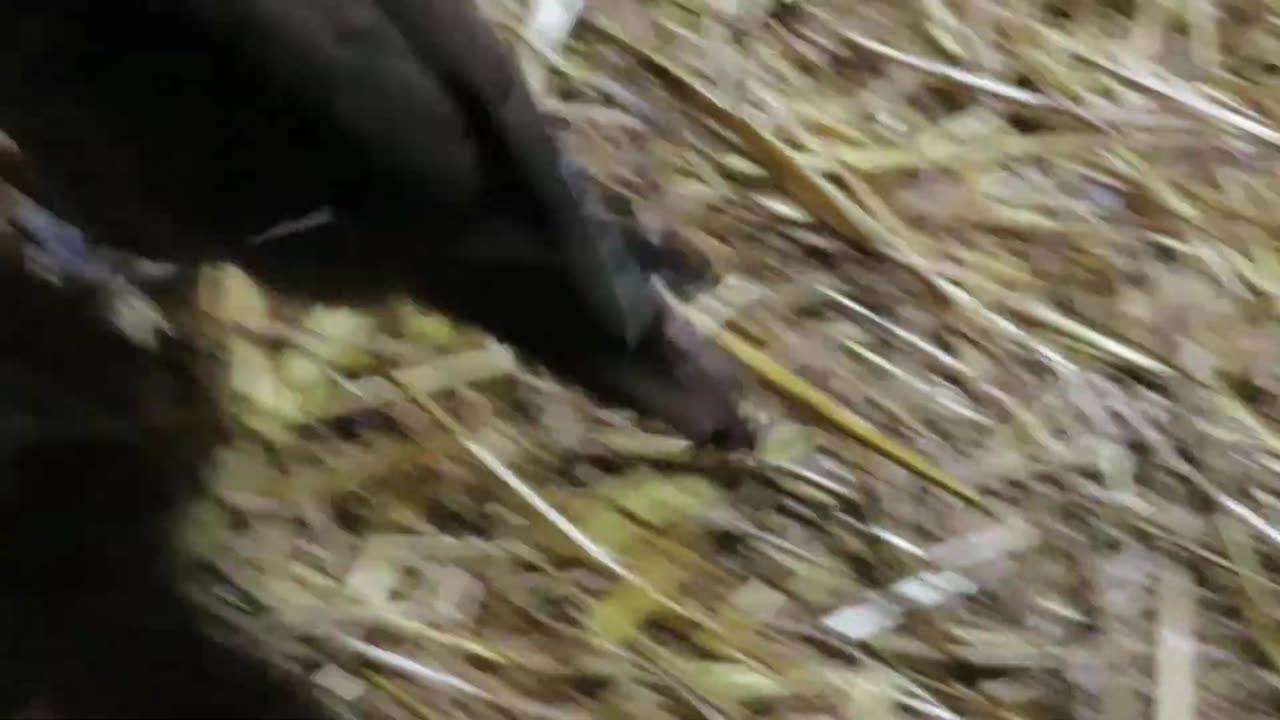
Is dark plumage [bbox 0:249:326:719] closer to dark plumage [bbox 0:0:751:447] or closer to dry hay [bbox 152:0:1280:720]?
dry hay [bbox 152:0:1280:720]

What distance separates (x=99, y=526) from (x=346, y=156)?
34 cm

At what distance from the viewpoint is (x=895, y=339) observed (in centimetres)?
87

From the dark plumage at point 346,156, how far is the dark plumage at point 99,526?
15 centimetres

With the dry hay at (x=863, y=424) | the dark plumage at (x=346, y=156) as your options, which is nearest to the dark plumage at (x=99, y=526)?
the dry hay at (x=863, y=424)

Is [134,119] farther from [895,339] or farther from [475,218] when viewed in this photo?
[895,339]

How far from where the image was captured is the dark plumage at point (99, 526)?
835 millimetres

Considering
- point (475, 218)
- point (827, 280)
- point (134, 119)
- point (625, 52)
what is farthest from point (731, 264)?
point (134, 119)

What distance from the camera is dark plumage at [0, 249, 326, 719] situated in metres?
0.83

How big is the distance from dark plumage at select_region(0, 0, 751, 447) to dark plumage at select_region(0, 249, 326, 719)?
0.15 metres

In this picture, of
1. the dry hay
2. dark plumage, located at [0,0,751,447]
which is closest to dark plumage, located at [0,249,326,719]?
the dry hay

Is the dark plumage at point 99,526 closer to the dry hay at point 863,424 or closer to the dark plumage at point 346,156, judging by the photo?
the dry hay at point 863,424

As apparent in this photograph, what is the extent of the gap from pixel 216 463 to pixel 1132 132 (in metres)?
0.57

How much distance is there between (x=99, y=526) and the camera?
864mm

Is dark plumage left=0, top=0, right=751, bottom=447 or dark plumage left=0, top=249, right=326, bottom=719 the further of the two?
dark plumage left=0, top=249, right=326, bottom=719
